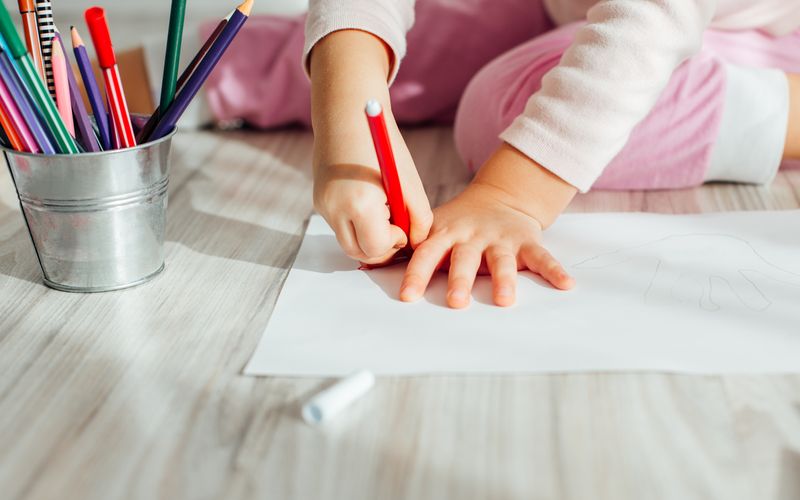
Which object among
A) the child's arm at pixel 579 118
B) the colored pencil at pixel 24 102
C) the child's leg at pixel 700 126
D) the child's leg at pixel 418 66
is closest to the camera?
the colored pencil at pixel 24 102

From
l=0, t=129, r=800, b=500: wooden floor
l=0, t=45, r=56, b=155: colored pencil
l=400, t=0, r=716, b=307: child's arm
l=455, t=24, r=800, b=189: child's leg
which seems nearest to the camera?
l=0, t=129, r=800, b=500: wooden floor

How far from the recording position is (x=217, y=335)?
0.50 meters

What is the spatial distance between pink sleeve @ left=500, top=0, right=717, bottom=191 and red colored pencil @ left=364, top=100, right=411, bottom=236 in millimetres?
123

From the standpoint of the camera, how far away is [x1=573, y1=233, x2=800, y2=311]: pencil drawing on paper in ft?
1.68

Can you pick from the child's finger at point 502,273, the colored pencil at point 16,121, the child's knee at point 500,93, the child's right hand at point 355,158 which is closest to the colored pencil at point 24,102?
the colored pencil at point 16,121

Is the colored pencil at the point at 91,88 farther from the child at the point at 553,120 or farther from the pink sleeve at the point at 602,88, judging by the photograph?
the pink sleeve at the point at 602,88

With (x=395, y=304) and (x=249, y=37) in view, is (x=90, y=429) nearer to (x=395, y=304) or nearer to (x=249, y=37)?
(x=395, y=304)

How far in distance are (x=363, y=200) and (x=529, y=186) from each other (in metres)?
0.15

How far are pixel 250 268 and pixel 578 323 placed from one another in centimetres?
22

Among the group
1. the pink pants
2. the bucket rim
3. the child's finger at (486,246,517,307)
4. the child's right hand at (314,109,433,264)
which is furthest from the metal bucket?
the pink pants

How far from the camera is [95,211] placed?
1.71ft

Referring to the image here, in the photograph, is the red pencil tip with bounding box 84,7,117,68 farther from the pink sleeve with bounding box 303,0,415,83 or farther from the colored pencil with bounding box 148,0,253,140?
the pink sleeve with bounding box 303,0,415,83

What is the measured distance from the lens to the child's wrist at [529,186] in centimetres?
60

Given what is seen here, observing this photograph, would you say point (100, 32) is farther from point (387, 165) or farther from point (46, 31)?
point (387, 165)
